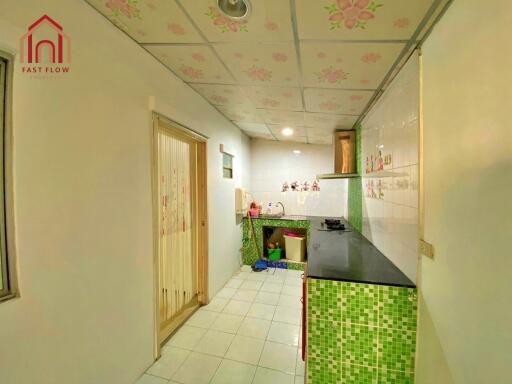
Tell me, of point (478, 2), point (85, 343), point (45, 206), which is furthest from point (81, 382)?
point (478, 2)

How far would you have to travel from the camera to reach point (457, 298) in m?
0.80

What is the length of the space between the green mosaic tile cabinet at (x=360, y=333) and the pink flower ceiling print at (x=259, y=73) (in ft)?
4.70

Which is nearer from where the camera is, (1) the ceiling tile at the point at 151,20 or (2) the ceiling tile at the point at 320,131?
(1) the ceiling tile at the point at 151,20

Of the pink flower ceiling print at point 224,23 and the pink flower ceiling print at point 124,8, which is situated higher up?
the pink flower ceiling print at point 124,8

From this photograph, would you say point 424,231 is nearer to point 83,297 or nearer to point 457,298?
point 457,298

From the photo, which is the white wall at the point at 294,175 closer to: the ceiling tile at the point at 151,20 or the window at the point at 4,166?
the ceiling tile at the point at 151,20

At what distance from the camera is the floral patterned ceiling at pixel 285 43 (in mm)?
968

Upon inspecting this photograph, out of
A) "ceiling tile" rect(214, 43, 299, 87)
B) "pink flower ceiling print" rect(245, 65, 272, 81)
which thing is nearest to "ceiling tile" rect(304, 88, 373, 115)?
"ceiling tile" rect(214, 43, 299, 87)

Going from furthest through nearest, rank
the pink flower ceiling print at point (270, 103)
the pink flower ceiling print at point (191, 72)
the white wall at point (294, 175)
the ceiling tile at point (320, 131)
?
the white wall at point (294, 175), the ceiling tile at point (320, 131), the pink flower ceiling print at point (270, 103), the pink flower ceiling print at point (191, 72)

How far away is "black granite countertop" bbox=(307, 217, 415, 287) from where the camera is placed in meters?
1.30

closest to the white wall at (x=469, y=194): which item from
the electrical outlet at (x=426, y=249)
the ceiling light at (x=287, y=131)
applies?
the electrical outlet at (x=426, y=249)

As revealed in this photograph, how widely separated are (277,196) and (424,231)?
308 centimetres

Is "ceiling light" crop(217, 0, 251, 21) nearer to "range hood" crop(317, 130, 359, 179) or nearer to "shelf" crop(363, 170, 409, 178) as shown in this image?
"shelf" crop(363, 170, 409, 178)

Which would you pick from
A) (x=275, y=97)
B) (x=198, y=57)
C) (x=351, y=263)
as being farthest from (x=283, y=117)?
(x=351, y=263)
